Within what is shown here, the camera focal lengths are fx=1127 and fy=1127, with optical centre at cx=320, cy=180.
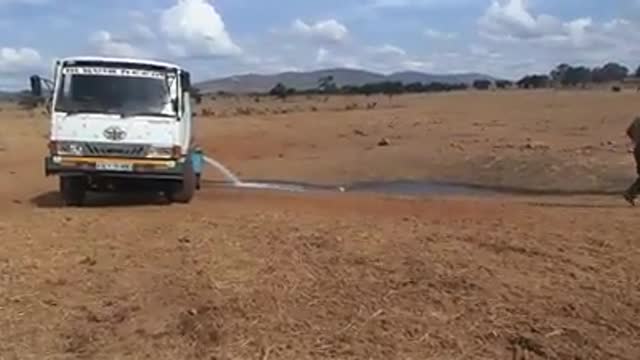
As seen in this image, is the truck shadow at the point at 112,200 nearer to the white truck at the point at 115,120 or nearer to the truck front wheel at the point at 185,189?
the truck front wheel at the point at 185,189

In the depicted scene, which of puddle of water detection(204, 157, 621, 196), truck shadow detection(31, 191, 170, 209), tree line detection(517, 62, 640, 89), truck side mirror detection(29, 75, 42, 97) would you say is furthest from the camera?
tree line detection(517, 62, 640, 89)

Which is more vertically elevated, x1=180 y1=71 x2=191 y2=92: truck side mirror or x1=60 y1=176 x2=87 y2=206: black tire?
x1=180 y1=71 x2=191 y2=92: truck side mirror

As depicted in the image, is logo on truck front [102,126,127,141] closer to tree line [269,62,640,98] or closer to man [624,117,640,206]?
man [624,117,640,206]

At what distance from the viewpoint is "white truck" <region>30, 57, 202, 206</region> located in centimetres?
1616

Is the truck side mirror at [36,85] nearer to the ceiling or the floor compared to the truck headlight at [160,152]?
nearer to the ceiling

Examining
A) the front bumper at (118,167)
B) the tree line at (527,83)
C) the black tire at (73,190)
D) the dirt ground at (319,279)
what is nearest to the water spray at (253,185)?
the dirt ground at (319,279)

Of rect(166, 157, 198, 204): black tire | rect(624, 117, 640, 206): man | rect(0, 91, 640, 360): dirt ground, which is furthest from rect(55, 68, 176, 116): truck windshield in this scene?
rect(624, 117, 640, 206): man

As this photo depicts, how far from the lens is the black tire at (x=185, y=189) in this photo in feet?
55.7

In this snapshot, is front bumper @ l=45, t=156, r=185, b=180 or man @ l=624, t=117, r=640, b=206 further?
man @ l=624, t=117, r=640, b=206

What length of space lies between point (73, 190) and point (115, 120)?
68.9 inches

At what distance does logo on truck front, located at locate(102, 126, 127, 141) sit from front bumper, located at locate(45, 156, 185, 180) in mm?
320

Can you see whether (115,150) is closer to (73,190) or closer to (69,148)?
(69,148)

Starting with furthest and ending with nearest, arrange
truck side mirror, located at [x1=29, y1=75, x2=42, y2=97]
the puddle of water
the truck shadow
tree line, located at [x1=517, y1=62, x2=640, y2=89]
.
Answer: tree line, located at [x1=517, y1=62, x2=640, y2=89] < the puddle of water < the truck shadow < truck side mirror, located at [x1=29, y1=75, x2=42, y2=97]

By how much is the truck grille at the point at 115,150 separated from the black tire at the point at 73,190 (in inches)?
34.0
